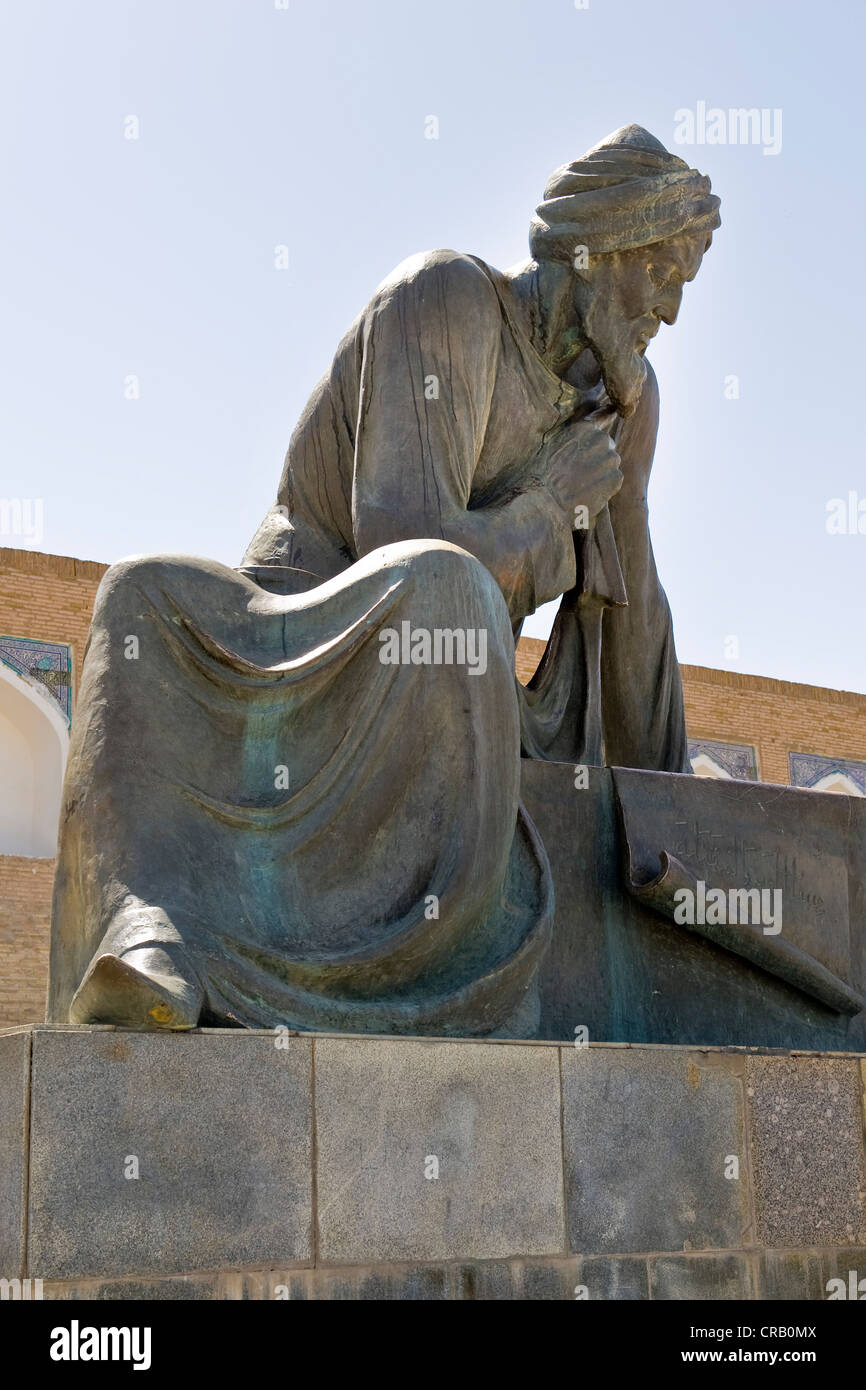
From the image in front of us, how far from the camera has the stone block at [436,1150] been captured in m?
2.61

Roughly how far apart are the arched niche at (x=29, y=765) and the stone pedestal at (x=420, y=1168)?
925 cm

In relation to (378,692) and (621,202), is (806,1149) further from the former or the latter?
(621,202)

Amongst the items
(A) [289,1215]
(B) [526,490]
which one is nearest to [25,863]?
(B) [526,490]

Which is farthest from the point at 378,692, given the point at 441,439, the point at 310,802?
the point at 441,439

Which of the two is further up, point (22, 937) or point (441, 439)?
point (22, 937)

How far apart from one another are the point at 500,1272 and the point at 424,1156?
A: 0.66ft

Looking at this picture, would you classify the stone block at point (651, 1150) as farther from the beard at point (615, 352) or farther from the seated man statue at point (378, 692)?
the beard at point (615, 352)

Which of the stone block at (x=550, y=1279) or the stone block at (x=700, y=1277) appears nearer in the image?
the stone block at (x=550, y=1279)

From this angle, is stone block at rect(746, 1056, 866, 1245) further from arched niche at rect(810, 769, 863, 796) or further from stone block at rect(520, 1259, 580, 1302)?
arched niche at rect(810, 769, 863, 796)

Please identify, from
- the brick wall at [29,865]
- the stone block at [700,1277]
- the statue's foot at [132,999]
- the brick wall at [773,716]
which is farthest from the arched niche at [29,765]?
the statue's foot at [132,999]

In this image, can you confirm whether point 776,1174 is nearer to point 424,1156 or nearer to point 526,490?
point 424,1156

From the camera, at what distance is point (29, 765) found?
1226 centimetres

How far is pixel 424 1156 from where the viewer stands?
106 inches

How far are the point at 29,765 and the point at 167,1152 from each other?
10.0m
